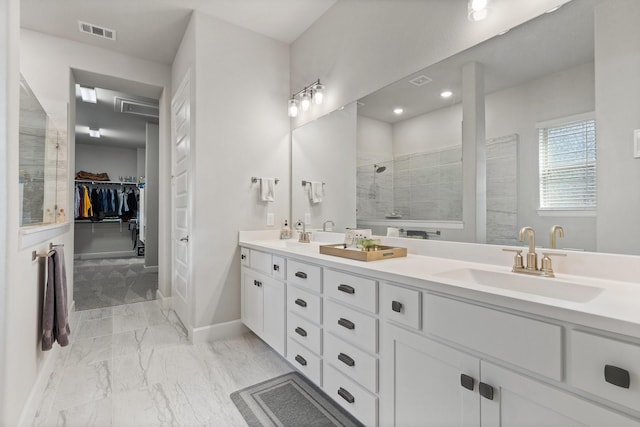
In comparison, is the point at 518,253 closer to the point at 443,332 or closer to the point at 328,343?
the point at 443,332

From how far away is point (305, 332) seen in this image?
6.34 ft

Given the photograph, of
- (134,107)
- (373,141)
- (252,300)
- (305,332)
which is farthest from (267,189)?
(134,107)

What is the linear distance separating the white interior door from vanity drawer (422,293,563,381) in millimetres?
2282

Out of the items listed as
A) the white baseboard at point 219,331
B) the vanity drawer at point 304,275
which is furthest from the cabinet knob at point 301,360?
the white baseboard at point 219,331

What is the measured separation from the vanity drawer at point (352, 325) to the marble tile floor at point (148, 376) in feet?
2.37

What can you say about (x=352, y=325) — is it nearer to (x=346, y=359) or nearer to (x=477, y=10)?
(x=346, y=359)

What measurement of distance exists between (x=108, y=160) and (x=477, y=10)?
8914 mm

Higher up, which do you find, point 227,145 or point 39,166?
point 227,145

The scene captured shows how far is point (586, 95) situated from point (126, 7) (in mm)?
3296

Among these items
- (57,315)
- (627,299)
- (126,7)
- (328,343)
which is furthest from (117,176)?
(627,299)

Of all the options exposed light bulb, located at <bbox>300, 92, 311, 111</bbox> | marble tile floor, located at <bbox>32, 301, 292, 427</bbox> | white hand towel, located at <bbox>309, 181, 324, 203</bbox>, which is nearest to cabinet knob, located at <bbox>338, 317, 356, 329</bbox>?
marble tile floor, located at <bbox>32, 301, 292, 427</bbox>

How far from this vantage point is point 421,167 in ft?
6.53

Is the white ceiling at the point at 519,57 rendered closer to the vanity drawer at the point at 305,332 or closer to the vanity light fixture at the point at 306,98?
the vanity light fixture at the point at 306,98

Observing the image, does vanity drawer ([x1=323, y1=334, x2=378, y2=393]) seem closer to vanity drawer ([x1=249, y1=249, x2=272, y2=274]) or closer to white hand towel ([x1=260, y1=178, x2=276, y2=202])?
vanity drawer ([x1=249, y1=249, x2=272, y2=274])
